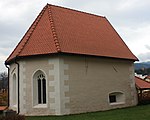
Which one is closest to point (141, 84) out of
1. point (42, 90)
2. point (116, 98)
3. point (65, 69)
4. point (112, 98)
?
point (116, 98)

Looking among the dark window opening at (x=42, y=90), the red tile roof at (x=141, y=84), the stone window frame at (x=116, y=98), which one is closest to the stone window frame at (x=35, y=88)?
the dark window opening at (x=42, y=90)

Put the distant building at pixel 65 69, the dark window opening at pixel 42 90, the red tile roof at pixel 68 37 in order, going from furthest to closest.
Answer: the red tile roof at pixel 68 37, the dark window opening at pixel 42 90, the distant building at pixel 65 69

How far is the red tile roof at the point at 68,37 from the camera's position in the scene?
2006 cm

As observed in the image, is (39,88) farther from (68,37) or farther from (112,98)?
(112,98)

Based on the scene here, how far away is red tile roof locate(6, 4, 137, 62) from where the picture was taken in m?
20.1

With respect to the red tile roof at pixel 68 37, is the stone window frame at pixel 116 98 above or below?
below

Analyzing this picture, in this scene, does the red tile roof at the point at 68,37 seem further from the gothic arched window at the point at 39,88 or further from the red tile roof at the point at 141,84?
the red tile roof at the point at 141,84

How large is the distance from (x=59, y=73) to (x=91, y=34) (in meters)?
5.97

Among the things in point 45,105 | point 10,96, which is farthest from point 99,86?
point 10,96

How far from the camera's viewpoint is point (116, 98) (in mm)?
23766

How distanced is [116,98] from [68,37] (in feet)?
22.3

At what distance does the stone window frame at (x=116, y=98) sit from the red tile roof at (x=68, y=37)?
303 cm

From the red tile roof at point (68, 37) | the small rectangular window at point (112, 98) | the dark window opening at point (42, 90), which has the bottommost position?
the small rectangular window at point (112, 98)

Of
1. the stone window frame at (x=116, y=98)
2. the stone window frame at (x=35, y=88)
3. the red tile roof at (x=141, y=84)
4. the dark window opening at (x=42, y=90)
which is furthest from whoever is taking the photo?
the red tile roof at (x=141, y=84)
